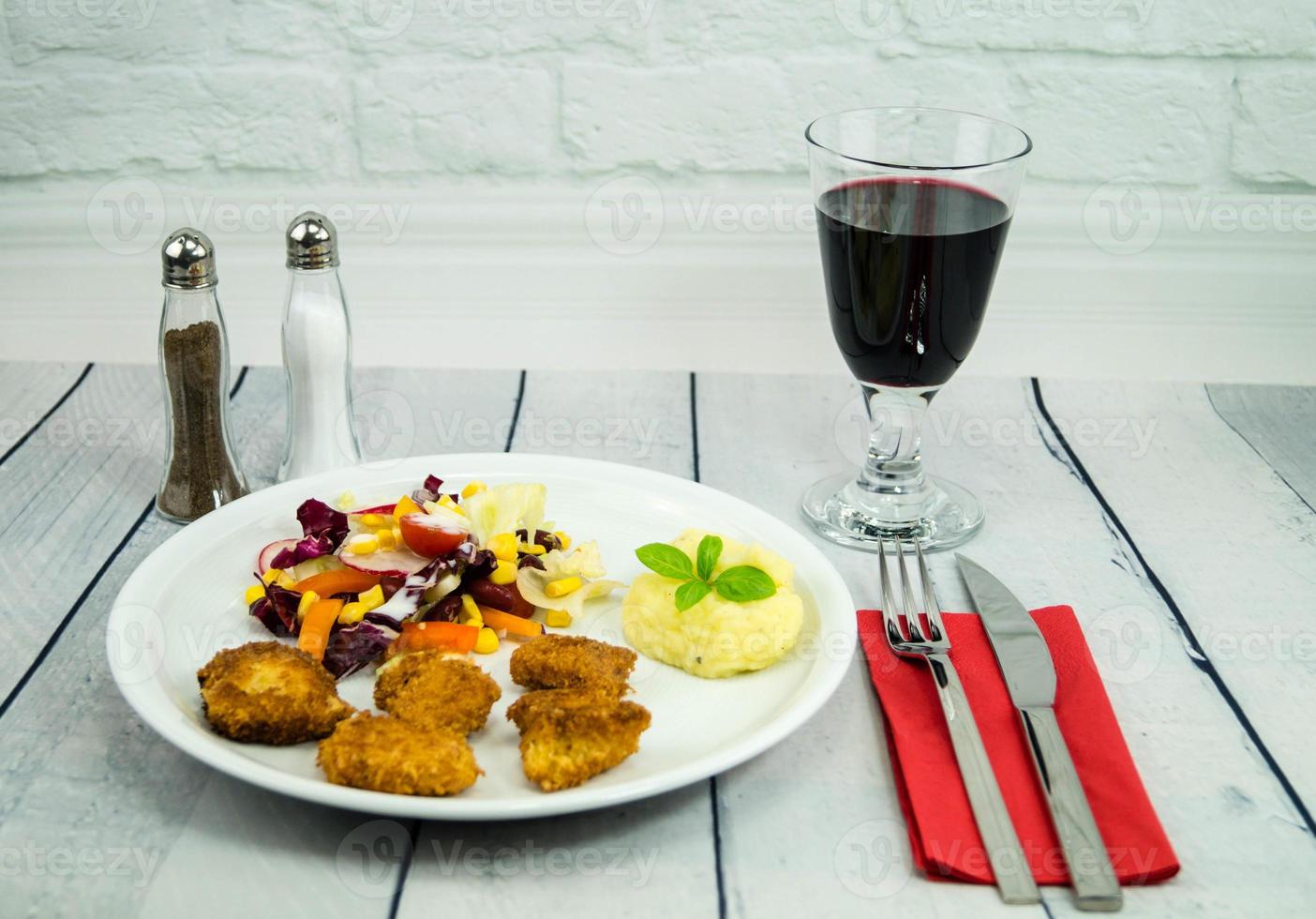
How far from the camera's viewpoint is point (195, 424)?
147cm

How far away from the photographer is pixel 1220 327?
6.62 feet

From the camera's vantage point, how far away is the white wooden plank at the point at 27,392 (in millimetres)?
1713

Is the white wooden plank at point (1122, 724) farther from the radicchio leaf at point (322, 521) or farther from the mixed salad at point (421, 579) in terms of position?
the radicchio leaf at point (322, 521)

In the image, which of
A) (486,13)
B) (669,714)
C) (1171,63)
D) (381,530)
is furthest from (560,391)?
(1171,63)

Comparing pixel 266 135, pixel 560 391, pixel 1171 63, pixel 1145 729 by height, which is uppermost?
pixel 1171 63

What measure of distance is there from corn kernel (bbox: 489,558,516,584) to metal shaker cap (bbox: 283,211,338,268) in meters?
0.51

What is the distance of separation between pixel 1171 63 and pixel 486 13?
1020 mm

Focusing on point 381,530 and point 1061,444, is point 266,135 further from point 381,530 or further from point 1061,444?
point 1061,444

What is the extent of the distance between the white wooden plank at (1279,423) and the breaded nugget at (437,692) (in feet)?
3.67

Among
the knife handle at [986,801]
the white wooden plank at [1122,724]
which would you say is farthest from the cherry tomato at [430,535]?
the knife handle at [986,801]

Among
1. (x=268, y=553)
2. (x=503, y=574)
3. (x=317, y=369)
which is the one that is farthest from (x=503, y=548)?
(x=317, y=369)

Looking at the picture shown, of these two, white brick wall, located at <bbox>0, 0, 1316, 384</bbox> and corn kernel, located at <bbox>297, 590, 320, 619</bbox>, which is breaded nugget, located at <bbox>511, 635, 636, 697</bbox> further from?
white brick wall, located at <bbox>0, 0, 1316, 384</bbox>

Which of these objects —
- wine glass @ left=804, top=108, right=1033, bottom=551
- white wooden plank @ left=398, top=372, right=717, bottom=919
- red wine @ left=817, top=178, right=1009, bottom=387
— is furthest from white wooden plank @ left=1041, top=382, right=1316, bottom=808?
white wooden plank @ left=398, top=372, right=717, bottom=919

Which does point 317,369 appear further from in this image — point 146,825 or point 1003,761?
point 1003,761
